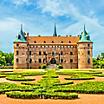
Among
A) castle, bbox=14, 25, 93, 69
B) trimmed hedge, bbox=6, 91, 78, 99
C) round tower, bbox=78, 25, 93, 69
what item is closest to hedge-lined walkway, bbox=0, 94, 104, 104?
trimmed hedge, bbox=6, 91, 78, 99

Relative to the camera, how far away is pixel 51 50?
89.1 metres

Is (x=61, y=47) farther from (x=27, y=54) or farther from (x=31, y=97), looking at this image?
(x=31, y=97)

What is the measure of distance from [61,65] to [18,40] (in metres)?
14.3

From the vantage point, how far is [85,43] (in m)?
86.9

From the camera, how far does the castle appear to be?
87125mm

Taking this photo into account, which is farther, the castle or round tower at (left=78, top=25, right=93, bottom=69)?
the castle

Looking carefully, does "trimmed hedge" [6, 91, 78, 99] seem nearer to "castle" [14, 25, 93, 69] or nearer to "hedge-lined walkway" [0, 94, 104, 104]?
"hedge-lined walkway" [0, 94, 104, 104]

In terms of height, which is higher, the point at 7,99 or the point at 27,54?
the point at 27,54

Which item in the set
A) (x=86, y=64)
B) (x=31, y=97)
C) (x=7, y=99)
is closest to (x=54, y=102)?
(x=31, y=97)

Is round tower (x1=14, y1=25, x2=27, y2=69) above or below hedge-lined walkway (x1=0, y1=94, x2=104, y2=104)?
above

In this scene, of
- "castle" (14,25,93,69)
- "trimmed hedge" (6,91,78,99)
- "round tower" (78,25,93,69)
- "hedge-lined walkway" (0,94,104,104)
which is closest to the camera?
"hedge-lined walkway" (0,94,104,104)

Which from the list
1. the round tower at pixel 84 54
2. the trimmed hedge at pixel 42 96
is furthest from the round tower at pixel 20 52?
the trimmed hedge at pixel 42 96

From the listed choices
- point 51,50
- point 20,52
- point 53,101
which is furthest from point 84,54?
point 53,101

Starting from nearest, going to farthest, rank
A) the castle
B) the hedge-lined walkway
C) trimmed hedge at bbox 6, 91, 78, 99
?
the hedge-lined walkway
trimmed hedge at bbox 6, 91, 78, 99
the castle
